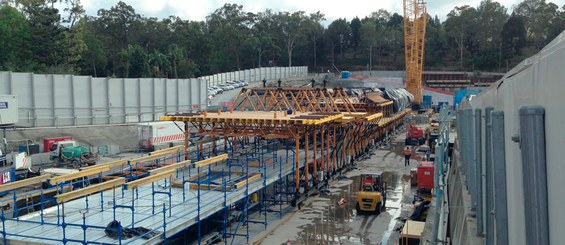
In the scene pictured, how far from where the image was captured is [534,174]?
10.8ft

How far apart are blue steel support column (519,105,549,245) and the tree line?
2183 inches

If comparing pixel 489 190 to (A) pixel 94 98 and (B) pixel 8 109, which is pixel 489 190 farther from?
(A) pixel 94 98

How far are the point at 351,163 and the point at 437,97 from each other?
5255cm

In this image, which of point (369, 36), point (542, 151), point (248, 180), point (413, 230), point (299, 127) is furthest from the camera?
point (369, 36)

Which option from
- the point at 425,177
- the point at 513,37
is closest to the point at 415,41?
the point at 513,37

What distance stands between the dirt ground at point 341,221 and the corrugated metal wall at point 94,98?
69.4ft

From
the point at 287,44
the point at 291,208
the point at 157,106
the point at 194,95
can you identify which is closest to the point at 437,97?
the point at 287,44

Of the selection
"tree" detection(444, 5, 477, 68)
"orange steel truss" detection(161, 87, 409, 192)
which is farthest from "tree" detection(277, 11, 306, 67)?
"orange steel truss" detection(161, 87, 409, 192)

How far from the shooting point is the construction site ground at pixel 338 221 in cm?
1769

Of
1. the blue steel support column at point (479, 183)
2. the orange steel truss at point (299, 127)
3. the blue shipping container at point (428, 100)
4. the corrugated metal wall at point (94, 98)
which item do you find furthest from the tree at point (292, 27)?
the blue steel support column at point (479, 183)

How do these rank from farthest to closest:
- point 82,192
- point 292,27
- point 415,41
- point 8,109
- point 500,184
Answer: point 292,27, point 415,41, point 8,109, point 82,192, point 500,184

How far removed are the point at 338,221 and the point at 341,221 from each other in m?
0.12

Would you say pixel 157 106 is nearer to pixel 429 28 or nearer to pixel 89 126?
pixel 89 126

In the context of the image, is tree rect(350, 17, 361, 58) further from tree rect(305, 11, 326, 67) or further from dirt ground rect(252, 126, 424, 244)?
dirt ground rect(252, 126, 424, 244)
